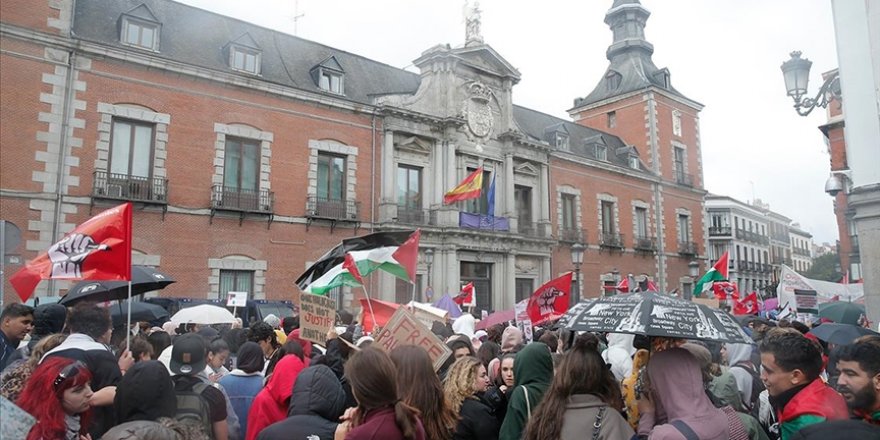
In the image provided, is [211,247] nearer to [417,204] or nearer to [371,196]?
[371,196]

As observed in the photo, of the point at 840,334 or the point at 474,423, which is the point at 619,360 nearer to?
the point at 840,334

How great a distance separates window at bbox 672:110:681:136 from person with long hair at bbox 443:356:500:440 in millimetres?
36698

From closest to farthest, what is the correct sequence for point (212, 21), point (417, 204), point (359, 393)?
point (359, 393) < point (212, 21) < point (417, 204)

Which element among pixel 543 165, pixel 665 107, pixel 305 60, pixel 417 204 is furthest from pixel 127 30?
pixel 665 107

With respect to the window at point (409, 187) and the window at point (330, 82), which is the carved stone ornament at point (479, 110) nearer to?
the window at point (409, 187)

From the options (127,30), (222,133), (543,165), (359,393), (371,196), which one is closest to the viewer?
(359,393)

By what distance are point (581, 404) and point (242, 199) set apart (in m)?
17.9

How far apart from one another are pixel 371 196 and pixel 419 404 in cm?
1948

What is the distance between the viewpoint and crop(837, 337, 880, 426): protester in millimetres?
3277

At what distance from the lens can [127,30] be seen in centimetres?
1827

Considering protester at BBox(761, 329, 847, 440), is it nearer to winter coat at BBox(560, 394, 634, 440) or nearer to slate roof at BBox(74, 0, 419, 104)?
winter coat at BBox(560, 394, 634, 440)

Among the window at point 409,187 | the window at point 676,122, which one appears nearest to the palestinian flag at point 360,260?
the window at point 409,187

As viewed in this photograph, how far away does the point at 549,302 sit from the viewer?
10836mm

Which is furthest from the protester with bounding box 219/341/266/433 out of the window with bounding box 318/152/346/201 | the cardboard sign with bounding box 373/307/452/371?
the window with bounding box 318/152/346/201
